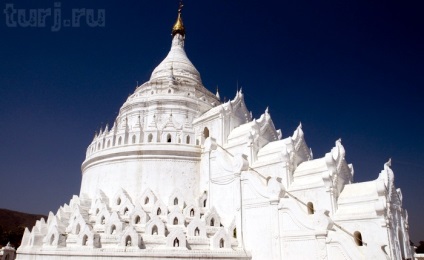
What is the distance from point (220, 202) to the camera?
2331 centimetres

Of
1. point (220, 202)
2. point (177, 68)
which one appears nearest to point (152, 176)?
point (220, 202)

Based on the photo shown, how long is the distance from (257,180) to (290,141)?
14.8 ft

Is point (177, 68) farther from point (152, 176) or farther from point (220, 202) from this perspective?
point (220, 202)

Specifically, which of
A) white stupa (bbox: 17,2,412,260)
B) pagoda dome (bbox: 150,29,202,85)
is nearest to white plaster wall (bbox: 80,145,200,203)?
white stupa (bbox: 17,2,412,260)

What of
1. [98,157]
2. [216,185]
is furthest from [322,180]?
[98,157]

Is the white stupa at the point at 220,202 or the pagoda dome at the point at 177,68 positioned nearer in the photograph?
the white stupa at the point at 220,202

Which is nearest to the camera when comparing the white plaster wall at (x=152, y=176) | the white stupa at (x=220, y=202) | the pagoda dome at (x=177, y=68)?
the white stupa at (x=220, y=202)

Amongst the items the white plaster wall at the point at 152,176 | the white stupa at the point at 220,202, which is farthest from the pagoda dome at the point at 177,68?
the white plaster wall at the point at 152,176

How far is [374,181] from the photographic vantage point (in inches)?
806

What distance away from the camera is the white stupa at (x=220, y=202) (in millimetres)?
18734

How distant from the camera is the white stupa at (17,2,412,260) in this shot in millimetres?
18734

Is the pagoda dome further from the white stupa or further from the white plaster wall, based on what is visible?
the white plaster wall

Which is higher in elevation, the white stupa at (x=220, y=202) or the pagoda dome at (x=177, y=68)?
the pagoda dome at (x=177, y=68)

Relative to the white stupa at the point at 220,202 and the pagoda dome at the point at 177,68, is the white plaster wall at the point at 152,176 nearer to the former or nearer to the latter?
the white stupa at the point at 220,202
